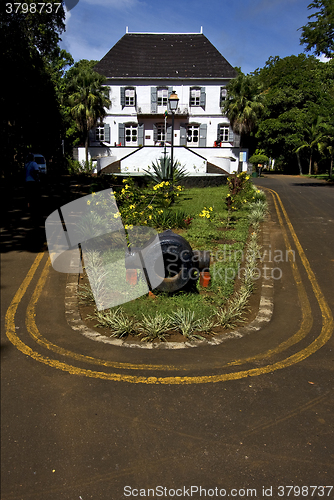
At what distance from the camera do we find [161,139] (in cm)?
4125

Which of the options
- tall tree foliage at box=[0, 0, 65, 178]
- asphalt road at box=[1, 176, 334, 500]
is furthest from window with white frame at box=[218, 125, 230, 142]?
asphalt road at box=[1, 176, 334, 500]

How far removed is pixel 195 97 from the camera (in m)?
40.0

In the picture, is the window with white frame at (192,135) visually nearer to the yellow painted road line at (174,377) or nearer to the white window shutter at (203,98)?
the white window shutter at (203,98)

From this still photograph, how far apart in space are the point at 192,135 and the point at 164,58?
864 cm

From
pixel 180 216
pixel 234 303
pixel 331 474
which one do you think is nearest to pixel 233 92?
pixel 180 216

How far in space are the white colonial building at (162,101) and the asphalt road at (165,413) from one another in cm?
3515

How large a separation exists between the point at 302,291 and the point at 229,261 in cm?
191

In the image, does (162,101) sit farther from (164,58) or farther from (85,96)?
(85,96)

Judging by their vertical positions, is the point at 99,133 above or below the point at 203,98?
below

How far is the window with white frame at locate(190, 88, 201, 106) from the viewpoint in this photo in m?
39.9

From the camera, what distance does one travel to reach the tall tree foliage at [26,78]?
69.1ft

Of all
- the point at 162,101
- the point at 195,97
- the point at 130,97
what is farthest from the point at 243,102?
the point at 130,97

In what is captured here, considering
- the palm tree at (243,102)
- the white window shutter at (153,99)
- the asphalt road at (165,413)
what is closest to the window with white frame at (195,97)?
the palm tree at (243,102)

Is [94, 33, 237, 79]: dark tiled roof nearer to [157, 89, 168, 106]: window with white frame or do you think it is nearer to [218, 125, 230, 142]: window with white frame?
[157, 89, 168, 106]: window with white frame
